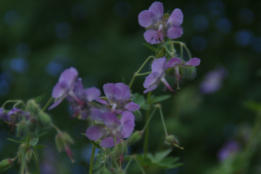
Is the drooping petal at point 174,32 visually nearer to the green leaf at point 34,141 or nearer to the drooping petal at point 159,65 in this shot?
the drooping petal at point 159,65

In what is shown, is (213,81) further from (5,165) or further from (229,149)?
(5,165)

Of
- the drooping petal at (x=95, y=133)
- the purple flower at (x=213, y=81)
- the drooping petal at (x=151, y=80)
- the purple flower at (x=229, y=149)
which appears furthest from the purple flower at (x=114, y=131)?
the purple flower at (x=213, y=81)

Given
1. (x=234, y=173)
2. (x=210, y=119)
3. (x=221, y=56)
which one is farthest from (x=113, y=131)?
(x=221, y=56)

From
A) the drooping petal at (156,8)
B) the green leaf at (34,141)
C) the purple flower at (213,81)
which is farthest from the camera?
the purple flower at (213,81)

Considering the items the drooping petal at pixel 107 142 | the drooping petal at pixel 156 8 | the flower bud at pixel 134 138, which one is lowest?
the flower bud at pixel 134 138

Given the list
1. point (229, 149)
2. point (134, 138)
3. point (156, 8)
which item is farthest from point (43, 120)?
point (229, 149)

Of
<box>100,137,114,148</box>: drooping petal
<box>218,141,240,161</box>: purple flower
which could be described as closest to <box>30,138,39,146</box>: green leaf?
<box>100,137,114,148</box>: drooping petal

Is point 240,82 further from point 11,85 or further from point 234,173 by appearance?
point 11,85
